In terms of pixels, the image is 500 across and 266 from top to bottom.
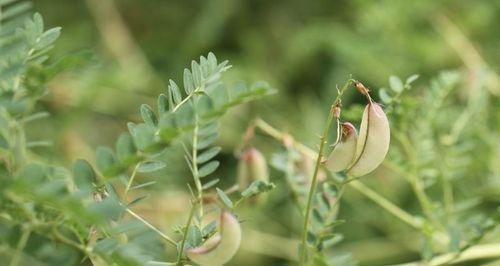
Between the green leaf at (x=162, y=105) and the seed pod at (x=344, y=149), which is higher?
the green leaf at (x=162, y=105)

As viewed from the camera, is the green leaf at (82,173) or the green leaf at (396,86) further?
the green leaf at (396,86)

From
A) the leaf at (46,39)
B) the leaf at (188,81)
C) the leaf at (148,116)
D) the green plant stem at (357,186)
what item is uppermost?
the leaf at (46,39)

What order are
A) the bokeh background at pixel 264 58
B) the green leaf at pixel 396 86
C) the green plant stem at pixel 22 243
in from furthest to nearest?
the bokeh background at pixel 264 58 < the green leaf at pixel 396 86 < the green plant stem at pixel 22 243

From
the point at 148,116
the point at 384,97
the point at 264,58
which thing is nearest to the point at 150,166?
the point at 148,116

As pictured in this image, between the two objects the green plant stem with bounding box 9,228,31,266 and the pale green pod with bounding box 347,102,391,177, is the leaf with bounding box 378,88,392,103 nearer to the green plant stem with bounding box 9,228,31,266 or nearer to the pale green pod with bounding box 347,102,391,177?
the pale green pod with bounding box 347,102,391,177

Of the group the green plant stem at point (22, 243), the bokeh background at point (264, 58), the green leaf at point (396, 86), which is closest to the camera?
the green plant stem at point (22, 243)

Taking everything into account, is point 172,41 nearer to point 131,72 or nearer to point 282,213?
point 131,72

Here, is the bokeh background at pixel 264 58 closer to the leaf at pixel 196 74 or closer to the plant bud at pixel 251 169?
the plant bud at pixel 251 169

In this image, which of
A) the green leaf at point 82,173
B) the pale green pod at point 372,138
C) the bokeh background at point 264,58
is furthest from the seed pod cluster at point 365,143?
the bokeh background at point 264,58
